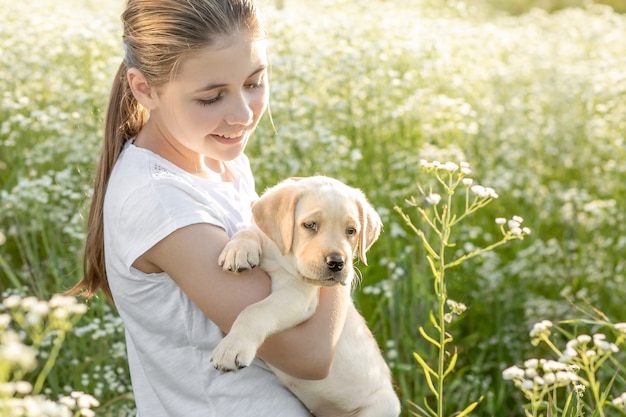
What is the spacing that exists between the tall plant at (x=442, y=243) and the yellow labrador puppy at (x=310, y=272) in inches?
6.5

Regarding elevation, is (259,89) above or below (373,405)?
above

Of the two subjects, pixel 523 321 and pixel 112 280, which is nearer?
pixel 112 280

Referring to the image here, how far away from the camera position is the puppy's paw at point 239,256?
2.57 metres

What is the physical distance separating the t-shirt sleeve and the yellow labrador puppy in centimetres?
15

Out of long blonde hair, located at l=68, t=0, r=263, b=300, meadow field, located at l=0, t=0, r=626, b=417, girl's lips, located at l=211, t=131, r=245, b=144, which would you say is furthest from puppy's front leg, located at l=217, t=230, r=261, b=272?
meadow field, located at l=0, t=0, r=626, b=417

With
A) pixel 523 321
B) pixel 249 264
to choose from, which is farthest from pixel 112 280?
pixel 523 321

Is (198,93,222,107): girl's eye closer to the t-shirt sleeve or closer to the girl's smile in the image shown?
the girl's smile

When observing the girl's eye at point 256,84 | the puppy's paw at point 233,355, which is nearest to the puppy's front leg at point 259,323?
the puppy's paw at point 233,355

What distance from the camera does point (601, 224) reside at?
5957mm

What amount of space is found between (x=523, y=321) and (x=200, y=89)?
3289 mm

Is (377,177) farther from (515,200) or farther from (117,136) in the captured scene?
(117,136)

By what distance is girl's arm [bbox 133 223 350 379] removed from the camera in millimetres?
2588

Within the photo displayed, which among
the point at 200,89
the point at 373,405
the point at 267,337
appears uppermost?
the point at 200,89

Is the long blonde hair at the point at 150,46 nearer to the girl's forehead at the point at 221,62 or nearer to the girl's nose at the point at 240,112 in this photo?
the girl's forehead at the point at 221,62
